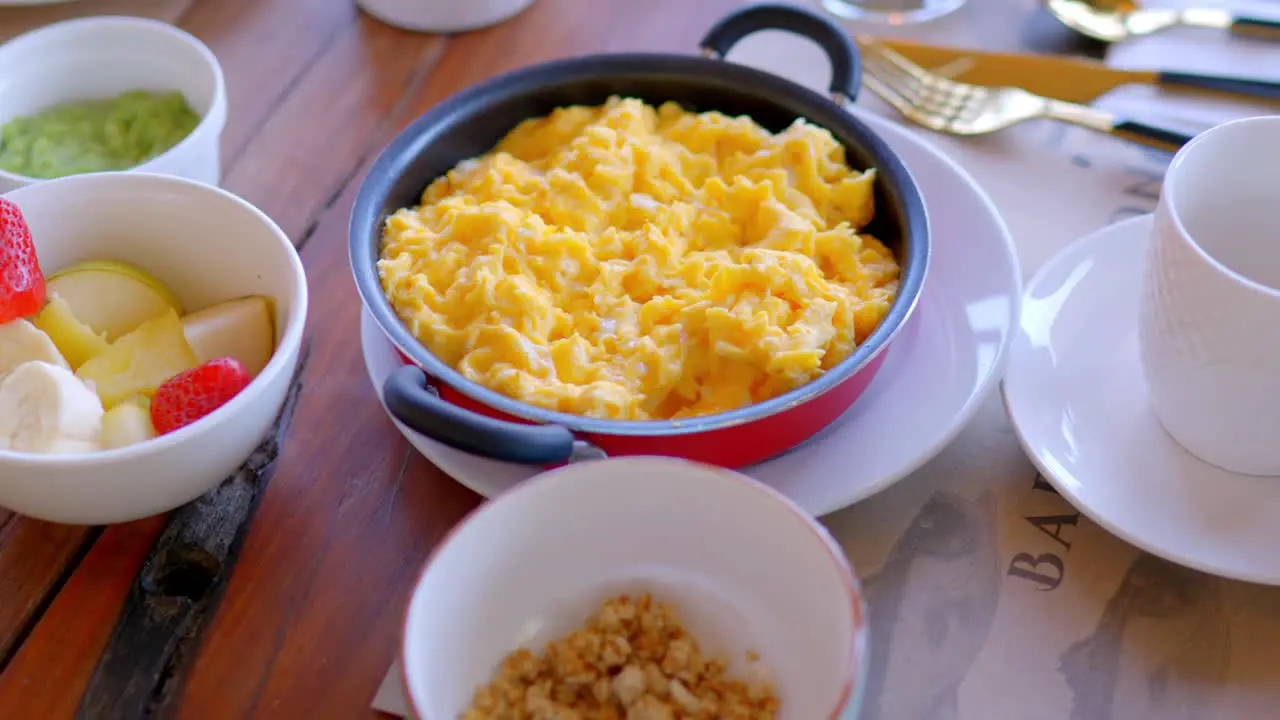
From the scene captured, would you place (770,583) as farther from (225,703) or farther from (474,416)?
(225,703)

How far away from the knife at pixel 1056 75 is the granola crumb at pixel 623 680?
100 cm

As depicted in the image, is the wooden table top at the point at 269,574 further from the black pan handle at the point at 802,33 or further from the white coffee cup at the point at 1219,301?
the white coffee cup at the point at 1219,301

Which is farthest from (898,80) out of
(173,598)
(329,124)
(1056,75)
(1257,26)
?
(173,598)

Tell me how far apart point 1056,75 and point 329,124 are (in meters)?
1.01

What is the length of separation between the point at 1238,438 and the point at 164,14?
5.35ft

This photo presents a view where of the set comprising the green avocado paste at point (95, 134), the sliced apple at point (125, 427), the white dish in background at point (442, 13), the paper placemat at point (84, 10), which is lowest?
the paper placemat at point (84, 10)

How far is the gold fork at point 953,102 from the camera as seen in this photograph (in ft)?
4.92

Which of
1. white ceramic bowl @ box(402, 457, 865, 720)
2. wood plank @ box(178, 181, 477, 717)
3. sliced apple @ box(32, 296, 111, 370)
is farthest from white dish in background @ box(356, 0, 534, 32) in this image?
white ceramic bowl @ box(402, 457, 865, 720)

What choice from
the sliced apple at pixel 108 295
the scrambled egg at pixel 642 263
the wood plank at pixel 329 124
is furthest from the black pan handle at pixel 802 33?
the sliced apple at pixel 108 295

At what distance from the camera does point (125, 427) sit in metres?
1.00

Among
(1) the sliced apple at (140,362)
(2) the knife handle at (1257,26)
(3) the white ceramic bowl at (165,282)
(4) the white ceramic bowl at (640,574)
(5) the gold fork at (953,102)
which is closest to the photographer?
(4) the white ceramic bowl at (640,574)

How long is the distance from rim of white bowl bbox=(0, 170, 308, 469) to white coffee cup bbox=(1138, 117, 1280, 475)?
0.80 meters

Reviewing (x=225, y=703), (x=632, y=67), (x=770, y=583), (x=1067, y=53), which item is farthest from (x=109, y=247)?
(x=1067, y=53)

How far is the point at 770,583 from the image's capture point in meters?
0.91
